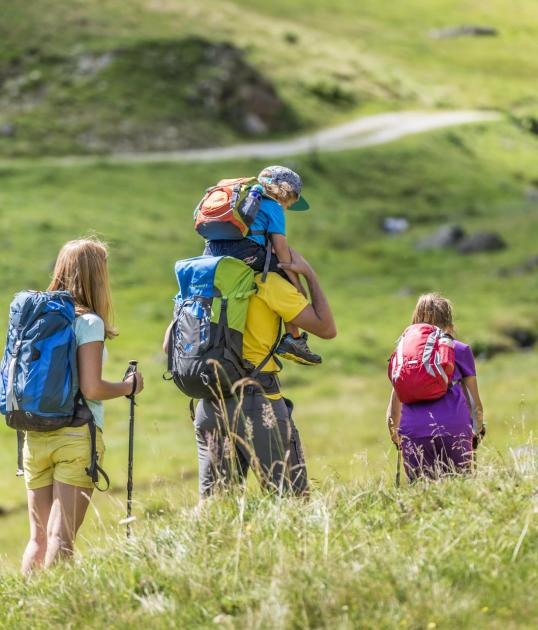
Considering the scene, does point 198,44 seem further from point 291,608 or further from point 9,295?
point 291,608

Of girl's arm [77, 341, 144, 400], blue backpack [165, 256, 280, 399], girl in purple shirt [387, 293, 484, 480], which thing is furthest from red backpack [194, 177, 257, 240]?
girl in purple shirt [387, 293, 484, 480]

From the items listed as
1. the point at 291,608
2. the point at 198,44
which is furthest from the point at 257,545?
the point at 198,44

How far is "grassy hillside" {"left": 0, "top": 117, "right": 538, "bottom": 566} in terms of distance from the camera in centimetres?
Answer: 2642

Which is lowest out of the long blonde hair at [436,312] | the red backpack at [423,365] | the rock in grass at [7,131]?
the rock in grass at [7,131]

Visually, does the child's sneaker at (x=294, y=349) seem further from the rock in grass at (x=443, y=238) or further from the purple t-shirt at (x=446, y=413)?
the rock in grass at (x=443, y=238)

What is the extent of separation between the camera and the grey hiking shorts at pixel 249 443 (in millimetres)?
6391

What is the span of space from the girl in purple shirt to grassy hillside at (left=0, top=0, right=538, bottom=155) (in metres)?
44.9

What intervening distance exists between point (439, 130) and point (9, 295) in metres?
35.7

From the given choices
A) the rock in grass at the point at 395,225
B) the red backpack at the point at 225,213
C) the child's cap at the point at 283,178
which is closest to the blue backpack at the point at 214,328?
the red backpack at the point at 225,213

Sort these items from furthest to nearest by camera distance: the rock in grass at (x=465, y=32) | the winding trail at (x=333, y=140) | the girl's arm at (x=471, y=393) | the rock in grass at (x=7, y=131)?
1. the rock in grass at (x=465, y=32)
2. the rock in grass at (x=7, y=131)
3. the winding trail at (x=333, y=140)
4. the girl's arm at (x=471, y=393)

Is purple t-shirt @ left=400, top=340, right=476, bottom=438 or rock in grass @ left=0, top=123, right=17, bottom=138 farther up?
purple t-shirt @ left=400, top=340, right=476, bottom=438

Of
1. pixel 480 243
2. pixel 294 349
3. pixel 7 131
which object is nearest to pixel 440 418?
pixel 294 349

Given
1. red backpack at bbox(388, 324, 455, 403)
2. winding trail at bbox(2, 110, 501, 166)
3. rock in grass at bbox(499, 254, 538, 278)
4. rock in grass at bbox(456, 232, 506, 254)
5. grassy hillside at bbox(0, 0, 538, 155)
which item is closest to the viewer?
red backpack at bbox(388, 324, 455, 403)

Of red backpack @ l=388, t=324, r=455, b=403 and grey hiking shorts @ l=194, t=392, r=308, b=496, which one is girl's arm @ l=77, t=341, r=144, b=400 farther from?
red backpack @ l=388, t=324, r=455, b=403
